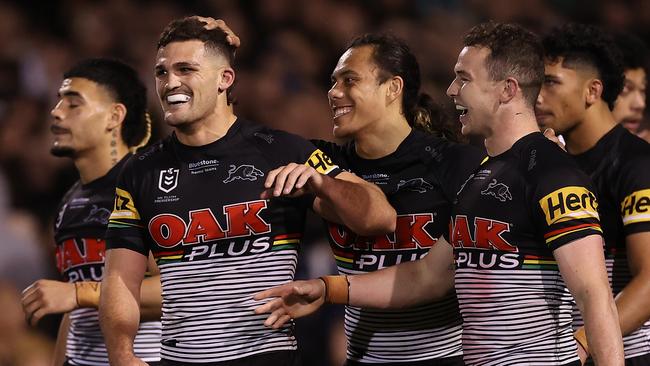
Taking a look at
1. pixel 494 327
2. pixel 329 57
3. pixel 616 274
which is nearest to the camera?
pixel 494 327

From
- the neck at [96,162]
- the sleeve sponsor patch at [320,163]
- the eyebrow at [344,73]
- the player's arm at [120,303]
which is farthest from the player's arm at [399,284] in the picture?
the neck at [96,162]

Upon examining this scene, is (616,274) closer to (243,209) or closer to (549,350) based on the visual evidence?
(549,350)

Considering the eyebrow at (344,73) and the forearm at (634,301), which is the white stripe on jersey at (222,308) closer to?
the eyebrow at (344,73)

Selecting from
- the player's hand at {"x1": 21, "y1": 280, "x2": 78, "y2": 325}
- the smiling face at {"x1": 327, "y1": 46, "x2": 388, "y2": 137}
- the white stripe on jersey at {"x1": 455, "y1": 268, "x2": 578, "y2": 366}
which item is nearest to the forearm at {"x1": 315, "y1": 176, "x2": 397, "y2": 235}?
the smiling face at {"x1": 327, "y1": 46, "x2": 388, "y2": 137}

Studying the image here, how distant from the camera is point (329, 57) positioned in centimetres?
1047

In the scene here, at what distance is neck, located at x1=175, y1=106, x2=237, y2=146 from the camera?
5098mm

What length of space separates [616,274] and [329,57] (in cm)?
554

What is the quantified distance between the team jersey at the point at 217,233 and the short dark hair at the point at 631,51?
7.10 ft

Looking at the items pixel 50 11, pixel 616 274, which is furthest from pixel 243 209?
pixel 50 11

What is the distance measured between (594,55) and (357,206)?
1.52 m

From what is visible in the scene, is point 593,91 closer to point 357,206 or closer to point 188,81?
point 357,206

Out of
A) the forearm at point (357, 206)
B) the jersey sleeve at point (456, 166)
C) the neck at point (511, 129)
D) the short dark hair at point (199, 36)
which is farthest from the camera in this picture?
the jersey sleeve at point (456, 166)

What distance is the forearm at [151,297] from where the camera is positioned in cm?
567

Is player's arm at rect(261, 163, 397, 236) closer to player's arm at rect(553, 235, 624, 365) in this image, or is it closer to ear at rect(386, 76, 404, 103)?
ear at rect(386, 76, 404, 103)
